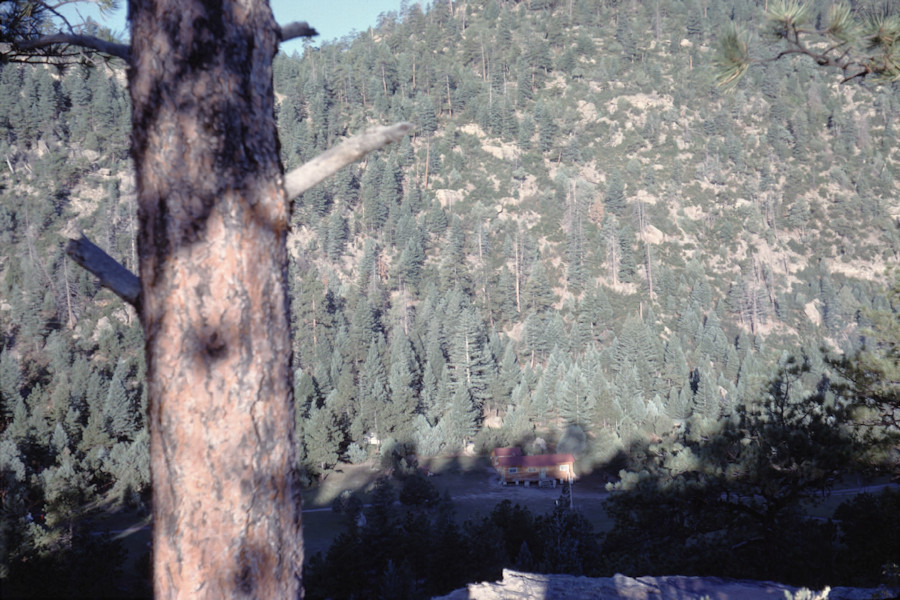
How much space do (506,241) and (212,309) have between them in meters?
47.7

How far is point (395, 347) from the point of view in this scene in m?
34.8

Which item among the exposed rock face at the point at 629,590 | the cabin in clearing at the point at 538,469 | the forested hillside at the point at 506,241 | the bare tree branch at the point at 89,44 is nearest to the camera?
the bare tree branch at the point at 89,44

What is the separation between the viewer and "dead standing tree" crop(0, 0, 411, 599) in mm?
1443

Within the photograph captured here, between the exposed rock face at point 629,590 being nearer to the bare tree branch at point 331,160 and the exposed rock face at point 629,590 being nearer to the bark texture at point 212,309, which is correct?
the bark texture at point 212,309

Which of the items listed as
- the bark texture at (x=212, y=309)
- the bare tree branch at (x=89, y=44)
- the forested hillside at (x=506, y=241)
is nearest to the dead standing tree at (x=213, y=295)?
the bark texture at (x=212, y=309)

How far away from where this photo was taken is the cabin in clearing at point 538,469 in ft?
79.3

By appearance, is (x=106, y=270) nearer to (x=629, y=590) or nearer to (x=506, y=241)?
(x=629, y=590)

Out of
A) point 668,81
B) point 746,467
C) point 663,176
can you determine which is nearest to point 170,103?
point 746,467

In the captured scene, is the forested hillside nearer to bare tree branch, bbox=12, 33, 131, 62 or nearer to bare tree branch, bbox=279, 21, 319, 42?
bare tree branch, bbox=12, 33, 131, 62

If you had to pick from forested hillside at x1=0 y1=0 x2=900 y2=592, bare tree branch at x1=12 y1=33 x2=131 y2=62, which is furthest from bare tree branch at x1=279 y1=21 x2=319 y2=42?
forested hillside at x1=0 y1=0 x2=900 y2=592

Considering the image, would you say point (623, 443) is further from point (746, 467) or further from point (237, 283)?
point (237, 283)

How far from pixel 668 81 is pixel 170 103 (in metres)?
72.6

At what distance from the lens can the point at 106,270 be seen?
157 cm

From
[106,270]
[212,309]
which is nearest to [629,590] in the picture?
[212,309]
